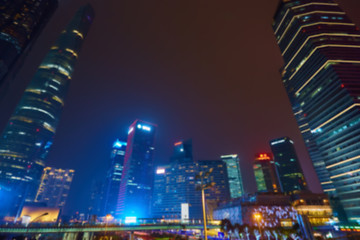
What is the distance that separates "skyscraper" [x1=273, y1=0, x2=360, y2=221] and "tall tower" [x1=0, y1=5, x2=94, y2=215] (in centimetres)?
21498

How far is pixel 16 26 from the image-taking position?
7706cm

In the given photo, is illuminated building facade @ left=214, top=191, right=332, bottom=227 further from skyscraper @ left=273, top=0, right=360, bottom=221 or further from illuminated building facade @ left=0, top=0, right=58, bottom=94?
illuminated building facade @ left=0, top=0, right=58, bottom=94

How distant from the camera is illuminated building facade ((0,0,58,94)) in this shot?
7300 centimetres

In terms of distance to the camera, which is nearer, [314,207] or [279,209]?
[279,209]

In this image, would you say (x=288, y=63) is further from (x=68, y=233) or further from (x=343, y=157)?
(x=68, y=233)

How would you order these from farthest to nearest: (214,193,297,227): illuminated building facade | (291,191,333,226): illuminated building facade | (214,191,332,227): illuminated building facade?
(291,191,333,226): illuminated building facade, (214,191,332,227): illuminated building facade, (214,193,297,227): illuminated building facade

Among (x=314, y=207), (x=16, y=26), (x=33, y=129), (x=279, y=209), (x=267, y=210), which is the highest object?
(x=16, y=26)

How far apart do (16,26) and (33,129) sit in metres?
105

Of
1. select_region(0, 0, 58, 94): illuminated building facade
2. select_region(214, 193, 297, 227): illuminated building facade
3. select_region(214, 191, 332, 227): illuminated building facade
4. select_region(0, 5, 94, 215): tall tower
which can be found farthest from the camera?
select_region(0, 5, 94, 215): tall tower

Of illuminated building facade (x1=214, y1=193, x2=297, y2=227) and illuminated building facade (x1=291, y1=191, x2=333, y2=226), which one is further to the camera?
illuminated building facade (x1=291, y1=191, x2=333, y2=226)

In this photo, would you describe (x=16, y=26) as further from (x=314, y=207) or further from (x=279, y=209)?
(x=314, y=207)

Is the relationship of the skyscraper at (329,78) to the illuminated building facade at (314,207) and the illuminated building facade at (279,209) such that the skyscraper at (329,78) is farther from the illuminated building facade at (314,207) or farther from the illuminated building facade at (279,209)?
the illuminated building facade at (279,209)

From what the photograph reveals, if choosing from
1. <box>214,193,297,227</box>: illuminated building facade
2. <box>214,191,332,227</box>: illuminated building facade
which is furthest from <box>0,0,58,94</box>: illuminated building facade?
<box>214,191,332,227</box>: illuminated building facade

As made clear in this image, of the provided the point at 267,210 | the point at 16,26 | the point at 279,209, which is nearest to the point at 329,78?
the point at 279,209
